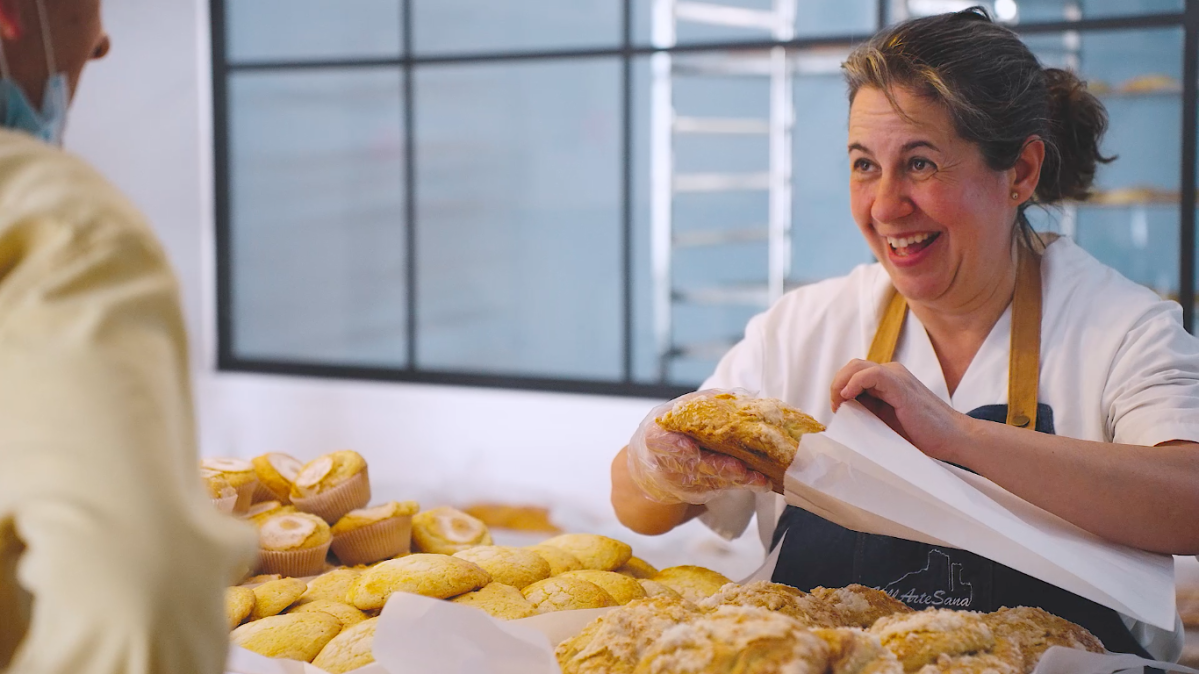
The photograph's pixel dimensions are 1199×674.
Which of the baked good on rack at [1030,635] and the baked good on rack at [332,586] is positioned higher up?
the baked good on rack at [1030,635]

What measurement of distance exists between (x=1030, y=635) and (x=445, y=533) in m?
0.76

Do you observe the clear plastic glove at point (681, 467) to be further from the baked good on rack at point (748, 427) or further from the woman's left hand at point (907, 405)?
the woman's left hand at point (907, 405)

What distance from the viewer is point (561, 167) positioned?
4.46 m

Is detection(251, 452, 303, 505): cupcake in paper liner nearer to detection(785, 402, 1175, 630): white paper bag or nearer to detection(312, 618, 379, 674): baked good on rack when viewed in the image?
detection(312, 618, 379, 674): baked good on rack

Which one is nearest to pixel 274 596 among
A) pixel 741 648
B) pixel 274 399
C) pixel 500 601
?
pixel 500 601

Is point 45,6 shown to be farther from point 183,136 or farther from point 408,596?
point 183,136

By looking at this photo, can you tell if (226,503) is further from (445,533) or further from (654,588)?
(654,588)

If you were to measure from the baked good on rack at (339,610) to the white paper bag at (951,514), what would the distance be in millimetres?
479

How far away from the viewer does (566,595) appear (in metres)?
1.10

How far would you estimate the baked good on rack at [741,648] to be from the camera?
752 mm

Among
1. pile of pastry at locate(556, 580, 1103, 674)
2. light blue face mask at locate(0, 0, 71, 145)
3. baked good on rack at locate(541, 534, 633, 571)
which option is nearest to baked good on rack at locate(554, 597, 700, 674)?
pile of pastry at locate(556, 580, 1103, 674)

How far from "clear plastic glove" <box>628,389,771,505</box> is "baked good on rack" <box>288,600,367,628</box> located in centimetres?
37

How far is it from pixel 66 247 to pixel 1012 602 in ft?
3.62

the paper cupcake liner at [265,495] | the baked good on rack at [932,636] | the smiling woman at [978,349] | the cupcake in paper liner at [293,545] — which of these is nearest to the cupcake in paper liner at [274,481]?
the paper cupcake liner at [265,495]
